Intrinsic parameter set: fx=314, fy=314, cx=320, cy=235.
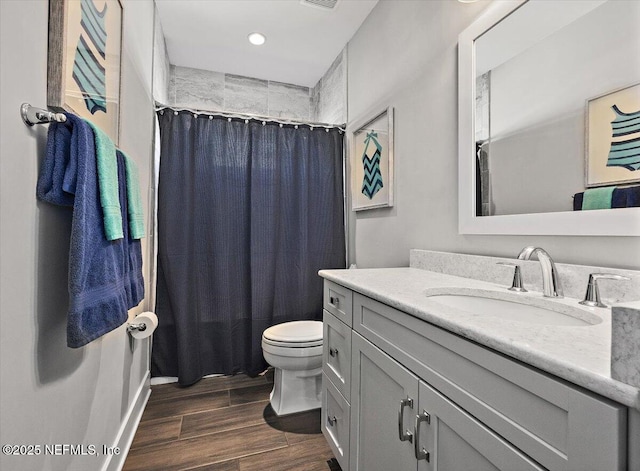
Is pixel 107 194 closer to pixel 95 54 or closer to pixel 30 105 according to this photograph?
pixel 30 105

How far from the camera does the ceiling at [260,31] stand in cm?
212

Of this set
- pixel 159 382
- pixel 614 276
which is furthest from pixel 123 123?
pixel 614 276

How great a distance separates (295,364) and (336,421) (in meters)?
0.48

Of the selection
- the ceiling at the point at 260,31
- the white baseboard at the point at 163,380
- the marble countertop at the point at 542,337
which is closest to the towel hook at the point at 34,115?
the marble countertop at the point at 542,337

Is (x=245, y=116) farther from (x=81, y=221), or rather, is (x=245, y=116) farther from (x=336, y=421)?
(x=336, y=421)

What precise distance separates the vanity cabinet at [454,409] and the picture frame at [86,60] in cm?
108

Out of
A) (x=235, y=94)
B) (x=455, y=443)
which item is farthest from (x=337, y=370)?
(x=235, y=94)

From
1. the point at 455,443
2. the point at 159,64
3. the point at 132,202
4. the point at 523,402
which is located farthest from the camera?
the point at 159,64

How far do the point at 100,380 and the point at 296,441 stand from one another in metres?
0.96

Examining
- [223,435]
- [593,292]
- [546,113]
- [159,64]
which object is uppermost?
[159,64]

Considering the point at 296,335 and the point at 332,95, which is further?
the point at 332,95

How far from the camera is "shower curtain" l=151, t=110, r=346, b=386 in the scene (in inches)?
84.7

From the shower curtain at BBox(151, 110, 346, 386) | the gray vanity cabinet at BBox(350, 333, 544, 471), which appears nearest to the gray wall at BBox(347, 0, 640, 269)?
the shower curtain at BBox(151, 110, 346, 386)

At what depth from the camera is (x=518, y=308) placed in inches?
37.6
